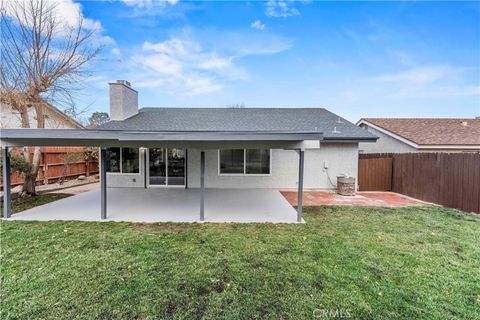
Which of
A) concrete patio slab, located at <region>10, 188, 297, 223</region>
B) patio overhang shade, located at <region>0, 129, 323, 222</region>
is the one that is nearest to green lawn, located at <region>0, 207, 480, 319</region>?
concrete patio slab, located at <region>10, 188, 297, 223</region>

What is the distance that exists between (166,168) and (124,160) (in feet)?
6.33

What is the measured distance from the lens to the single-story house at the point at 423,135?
35.3 feet

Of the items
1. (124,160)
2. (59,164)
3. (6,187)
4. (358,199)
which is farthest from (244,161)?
(59,164)

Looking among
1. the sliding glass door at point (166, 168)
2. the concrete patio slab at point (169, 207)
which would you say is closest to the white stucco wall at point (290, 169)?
the sliding glass door at point (166, 168)

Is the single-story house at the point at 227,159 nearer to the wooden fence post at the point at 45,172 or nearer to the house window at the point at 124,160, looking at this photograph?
the house window at the point at 124,160

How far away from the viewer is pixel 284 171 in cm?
A: 1059

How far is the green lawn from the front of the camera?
9.08ft

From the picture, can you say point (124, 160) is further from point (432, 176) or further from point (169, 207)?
point (432, 176)

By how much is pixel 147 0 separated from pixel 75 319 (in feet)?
36.4

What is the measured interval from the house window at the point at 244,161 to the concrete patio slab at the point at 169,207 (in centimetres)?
119

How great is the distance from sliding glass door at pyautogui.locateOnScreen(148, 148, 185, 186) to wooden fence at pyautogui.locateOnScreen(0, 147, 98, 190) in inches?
185

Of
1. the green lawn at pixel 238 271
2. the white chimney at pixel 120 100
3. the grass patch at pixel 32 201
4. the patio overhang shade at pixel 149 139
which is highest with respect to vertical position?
the white chimney at pixel 120 100

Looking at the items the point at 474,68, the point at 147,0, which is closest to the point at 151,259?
the point at 147,0

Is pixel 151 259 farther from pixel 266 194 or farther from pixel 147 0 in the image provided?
pixel 147 0
